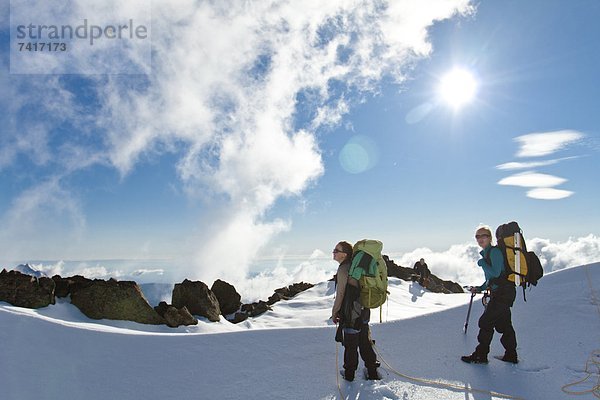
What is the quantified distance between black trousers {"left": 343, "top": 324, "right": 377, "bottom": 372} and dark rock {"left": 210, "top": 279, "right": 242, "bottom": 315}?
15445mm

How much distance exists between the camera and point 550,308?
8656 millimetres

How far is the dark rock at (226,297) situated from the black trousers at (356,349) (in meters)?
15.4

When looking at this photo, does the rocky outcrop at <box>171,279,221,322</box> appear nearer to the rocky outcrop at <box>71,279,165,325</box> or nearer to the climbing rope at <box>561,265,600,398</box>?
the rocky outcrop at <box>71,279,165,325</box>

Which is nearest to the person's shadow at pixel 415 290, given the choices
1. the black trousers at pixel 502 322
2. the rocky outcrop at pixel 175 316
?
the rocky outcrop at pixel 175 316

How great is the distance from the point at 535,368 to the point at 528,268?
5.80 feet

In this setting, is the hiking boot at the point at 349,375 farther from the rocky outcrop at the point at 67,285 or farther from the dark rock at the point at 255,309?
the dark rock at the point at 255,309

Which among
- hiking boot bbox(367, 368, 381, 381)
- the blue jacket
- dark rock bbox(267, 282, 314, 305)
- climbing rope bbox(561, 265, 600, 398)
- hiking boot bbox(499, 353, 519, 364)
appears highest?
the blue jacket

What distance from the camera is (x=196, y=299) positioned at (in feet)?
52.5

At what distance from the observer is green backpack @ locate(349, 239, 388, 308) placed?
19.1ft

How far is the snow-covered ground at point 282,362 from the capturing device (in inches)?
220

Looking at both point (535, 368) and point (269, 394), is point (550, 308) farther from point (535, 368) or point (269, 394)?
point (269, 394)

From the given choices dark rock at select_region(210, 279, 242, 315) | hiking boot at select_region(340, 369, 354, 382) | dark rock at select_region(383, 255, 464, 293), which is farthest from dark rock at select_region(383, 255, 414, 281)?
hiking boot at select_region(340, 369, 354, 382)

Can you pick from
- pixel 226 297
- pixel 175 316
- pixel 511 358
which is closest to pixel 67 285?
pixel 175 316

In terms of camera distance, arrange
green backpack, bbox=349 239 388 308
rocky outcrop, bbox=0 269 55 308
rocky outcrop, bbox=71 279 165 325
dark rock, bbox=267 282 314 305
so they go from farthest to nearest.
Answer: dark rock, bbox=267 282 314 305
rocky outcrop, bbox=71 279 165 325
rocky outcrop, bbox=0 269 55 308
green backpack, bbox=349 239 388 308
